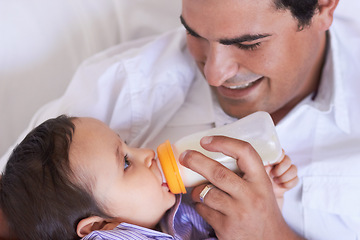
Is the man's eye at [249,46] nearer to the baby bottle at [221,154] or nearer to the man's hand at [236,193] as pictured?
the baby bottle at [221,154]

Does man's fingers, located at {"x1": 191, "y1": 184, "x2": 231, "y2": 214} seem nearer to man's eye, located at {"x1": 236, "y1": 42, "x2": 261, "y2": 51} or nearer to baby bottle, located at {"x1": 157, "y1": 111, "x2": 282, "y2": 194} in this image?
baby bottle, located at {"x1": 157, "y1": 111, "x2": 282, "y2": 194}

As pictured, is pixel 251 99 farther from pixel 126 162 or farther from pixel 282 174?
pixel 126 162

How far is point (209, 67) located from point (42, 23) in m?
0.90

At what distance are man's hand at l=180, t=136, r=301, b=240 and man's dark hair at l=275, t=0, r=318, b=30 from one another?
41 cm

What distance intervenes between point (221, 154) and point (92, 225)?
14.1 inches

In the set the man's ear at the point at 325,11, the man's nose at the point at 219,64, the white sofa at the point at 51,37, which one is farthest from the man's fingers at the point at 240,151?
the white sofa at the point at 51,37

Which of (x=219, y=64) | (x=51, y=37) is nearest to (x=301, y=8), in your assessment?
(x=219, y=64)

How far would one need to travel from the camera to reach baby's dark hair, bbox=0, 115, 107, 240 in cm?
100

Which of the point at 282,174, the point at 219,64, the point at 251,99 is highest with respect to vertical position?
the point at 219,64

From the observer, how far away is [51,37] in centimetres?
182

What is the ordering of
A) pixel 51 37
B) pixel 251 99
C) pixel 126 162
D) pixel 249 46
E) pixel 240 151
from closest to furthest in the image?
pixel 240 151, pixel 126 162, pixel 249 46, pixel 251 99, pixel 51 37

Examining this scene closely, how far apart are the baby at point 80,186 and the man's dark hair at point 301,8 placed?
0.53m

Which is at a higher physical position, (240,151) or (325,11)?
(325,11)

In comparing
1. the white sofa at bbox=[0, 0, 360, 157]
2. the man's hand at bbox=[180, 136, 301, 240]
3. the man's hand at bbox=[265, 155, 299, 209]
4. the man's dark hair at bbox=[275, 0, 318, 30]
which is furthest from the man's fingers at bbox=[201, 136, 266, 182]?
the white sofa at bbox=[0, 0, 360, 157]
